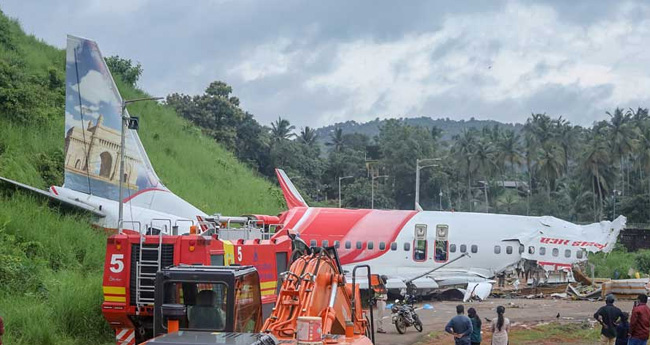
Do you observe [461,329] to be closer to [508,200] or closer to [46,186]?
[46,186]

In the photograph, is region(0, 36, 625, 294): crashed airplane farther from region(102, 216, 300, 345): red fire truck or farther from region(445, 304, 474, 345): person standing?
region(102, 216, 300, 345): red fire truck

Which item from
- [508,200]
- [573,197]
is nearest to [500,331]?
[573,197]

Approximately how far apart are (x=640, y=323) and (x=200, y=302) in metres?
8.91

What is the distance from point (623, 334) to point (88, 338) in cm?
1063

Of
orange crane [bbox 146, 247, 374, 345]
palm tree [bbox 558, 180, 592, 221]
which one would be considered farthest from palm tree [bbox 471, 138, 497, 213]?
orange crane [bbox 146, 247, 374, 345]

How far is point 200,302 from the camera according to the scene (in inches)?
340

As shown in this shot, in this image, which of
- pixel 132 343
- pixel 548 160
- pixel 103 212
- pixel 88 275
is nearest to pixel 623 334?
pixel 132 343

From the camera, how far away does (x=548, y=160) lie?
8306 cm

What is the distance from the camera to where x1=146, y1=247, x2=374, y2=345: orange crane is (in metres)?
7.87

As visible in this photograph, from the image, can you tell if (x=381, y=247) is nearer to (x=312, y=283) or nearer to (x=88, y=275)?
(x=88, y=275)

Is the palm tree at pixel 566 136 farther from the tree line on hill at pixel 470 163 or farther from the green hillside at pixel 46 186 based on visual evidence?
the green hillside at pixel 46 186

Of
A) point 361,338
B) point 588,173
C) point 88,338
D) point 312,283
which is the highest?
point 588,173

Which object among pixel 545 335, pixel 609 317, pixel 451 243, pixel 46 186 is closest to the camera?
pixel 609 317

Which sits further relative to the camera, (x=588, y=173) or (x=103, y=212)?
(x=588, y=173)
